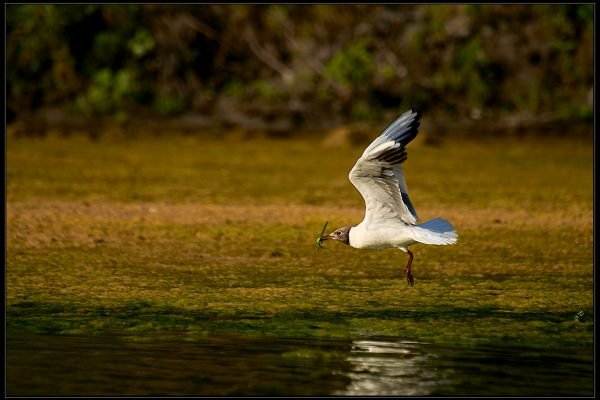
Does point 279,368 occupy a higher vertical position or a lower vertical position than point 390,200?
lower

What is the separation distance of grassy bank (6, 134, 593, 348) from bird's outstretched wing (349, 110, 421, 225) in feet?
1.71

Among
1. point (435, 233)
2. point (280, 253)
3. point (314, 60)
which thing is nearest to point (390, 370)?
point (435, 233)

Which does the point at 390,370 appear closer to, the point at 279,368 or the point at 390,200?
the point at 279,368

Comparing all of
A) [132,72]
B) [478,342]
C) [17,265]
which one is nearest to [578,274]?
[478,342]

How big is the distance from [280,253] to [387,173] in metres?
2.03

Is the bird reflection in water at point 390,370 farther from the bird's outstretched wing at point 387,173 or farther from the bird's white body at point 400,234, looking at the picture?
the bird's outstretched wing at point 387,173

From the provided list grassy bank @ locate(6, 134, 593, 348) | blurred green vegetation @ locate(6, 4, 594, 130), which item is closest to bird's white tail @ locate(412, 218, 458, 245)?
grassy bank @ locate(6, 134, 593, 348)

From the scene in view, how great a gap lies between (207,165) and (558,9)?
7.36 meters

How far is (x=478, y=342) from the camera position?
672 centimetres

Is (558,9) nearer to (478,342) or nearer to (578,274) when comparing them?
(578,274)

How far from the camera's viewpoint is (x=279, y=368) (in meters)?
6.02

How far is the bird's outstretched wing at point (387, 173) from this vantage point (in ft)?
25.3

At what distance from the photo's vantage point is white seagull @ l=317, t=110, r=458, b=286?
7711mm

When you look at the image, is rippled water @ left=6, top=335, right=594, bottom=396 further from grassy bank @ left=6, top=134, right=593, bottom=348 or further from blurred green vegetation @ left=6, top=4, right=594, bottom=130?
blurred green vegetation @ left=6, top=4, right=594, bottom=130
